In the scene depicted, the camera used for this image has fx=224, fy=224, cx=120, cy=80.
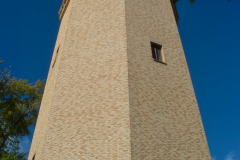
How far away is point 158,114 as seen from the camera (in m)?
8.35

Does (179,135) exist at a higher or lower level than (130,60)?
lower

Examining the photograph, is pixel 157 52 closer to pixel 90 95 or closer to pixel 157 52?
pixel 157 52

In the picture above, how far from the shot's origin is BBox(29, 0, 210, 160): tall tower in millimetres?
7434

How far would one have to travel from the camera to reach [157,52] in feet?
35.4

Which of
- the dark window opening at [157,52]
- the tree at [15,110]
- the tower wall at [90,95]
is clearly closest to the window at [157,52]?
the dark window opening at [157,52]

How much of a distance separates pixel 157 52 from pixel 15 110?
49.5 feet

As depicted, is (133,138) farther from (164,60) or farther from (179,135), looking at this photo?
(164,60)

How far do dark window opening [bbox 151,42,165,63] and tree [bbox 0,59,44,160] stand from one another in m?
14.2

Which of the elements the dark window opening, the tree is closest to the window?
the dark window opening

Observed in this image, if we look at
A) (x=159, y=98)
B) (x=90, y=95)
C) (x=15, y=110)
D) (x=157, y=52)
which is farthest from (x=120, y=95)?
(x=15, y=110)

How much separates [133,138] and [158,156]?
3.36 feet

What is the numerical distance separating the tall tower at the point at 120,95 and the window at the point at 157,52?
52 millimetres

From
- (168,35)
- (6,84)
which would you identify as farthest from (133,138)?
(6,84)

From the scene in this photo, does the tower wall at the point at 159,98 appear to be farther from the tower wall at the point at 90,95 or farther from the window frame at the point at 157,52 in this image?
the tower wall at the point at 90,95
